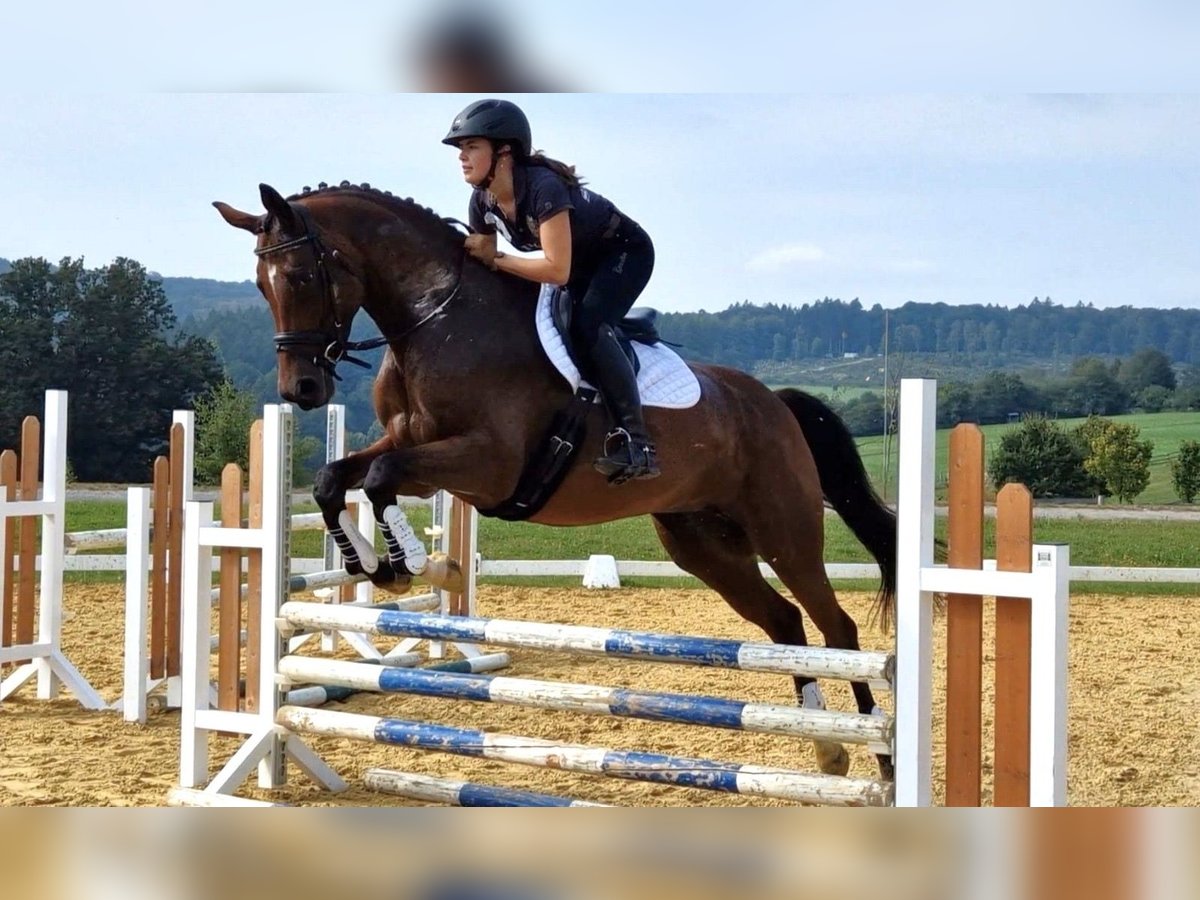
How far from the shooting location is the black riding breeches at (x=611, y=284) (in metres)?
3.56

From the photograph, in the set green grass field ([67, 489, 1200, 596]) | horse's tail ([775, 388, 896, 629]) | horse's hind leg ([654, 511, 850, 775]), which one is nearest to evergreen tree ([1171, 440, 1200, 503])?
green grass field ([67, 489, 1200, 596])

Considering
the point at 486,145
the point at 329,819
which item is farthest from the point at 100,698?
the point at 329,819

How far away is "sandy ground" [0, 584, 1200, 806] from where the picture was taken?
414 centimetres

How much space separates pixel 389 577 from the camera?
340 centimetres

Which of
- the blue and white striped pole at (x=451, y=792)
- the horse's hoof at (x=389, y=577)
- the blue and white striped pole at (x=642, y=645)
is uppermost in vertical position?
the horse's hoof at (x=389, y=577)

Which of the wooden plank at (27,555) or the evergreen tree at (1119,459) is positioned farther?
the evergreen tree at (1119,459)

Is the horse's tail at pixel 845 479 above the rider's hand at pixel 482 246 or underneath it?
underneath

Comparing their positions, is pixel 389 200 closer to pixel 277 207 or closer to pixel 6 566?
pixel 277 207

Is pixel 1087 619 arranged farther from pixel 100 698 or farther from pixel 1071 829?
pixel 1071 829

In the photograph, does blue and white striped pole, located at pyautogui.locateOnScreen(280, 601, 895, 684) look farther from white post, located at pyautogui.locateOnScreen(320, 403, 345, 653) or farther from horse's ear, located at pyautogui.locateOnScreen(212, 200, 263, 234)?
white post, located at pyautogui.locateOnScreen(320, 403, 345, 653)

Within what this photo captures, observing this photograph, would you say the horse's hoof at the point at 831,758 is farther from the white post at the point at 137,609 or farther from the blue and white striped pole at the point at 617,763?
the white post at the point at 137,609

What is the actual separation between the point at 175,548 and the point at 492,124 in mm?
2809

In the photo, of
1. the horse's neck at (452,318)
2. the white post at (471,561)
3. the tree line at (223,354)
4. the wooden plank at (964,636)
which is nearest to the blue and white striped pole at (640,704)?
the wooden plank at (964,636)

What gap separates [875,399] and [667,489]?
464 inches
